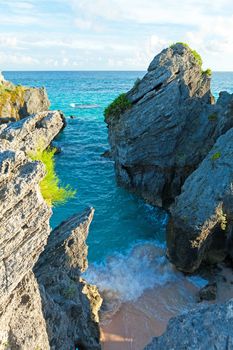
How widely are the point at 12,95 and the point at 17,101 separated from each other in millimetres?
1090

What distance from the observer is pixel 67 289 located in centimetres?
1508

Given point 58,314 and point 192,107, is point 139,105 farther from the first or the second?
point 58,314

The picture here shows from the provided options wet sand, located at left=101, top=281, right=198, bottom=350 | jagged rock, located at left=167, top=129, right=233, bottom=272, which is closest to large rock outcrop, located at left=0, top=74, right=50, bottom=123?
jagged rock, located at left=167, top=129, right=233, bottom=272

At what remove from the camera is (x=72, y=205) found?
31.7 m

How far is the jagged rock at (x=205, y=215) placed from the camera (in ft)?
68.8

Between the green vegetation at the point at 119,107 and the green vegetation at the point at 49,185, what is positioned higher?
the green vegetation at the point at 119,107

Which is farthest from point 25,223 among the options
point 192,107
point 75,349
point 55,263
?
point 192,107

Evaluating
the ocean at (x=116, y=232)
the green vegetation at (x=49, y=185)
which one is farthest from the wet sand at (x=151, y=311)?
the green vegetation at (x=49, y=185)

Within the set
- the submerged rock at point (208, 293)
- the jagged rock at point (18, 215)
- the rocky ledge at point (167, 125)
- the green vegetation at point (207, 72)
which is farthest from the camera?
the green vegetation at point (207, 72)

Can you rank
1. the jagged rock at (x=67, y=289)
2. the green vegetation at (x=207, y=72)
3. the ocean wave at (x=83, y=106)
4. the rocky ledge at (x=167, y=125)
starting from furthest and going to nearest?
the ocean wave at (x=83, y=106) < the green vegetation at (x=207, y=72) < the rocky ledge at (x=167, y=125) < the jagged rock at (x=67, y=289)

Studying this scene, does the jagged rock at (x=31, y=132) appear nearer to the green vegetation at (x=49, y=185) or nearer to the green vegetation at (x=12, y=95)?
the green vegetation at (x=49, y=185)

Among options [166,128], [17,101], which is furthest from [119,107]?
[17,101]

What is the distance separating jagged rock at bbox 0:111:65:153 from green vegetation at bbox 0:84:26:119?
34221mm

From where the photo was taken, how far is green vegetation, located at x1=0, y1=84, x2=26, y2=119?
46.3 metres
